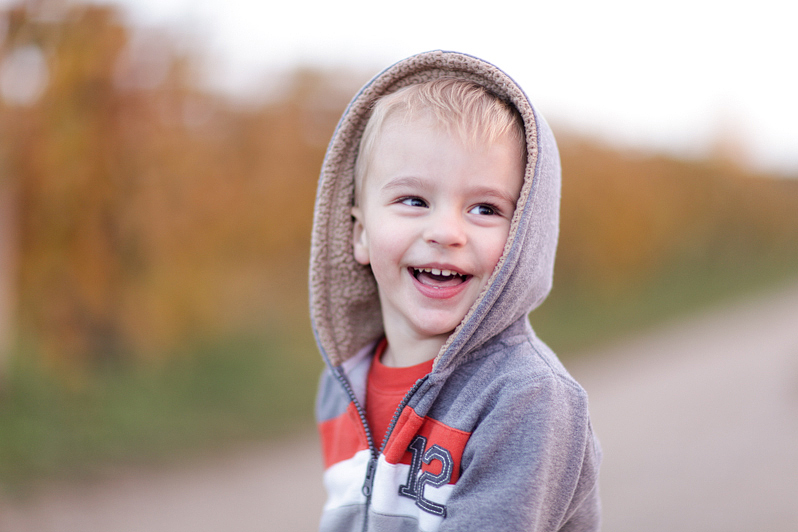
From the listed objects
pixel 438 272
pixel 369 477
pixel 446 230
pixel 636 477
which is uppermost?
pixel 446 230

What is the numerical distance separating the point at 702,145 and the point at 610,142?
11.4 feet

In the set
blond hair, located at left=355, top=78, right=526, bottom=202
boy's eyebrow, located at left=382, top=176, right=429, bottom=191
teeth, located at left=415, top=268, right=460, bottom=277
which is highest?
blond hair, located at left=355, top=78, right=526, bottom=202

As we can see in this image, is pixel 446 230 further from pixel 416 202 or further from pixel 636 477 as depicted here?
pixel 636 477

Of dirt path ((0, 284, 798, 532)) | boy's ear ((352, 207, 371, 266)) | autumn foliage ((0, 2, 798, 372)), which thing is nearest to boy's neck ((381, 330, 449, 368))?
boy's ear ((352, 207, 371, 266))

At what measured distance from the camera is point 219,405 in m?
4.85

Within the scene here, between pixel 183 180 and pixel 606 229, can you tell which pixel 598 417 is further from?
pixel 606 229

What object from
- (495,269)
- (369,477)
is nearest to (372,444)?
(369,477)

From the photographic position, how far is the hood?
167 centimetres

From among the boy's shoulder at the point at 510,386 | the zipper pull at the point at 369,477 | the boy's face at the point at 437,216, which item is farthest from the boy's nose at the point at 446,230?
the zipper pull at the point at 369,477

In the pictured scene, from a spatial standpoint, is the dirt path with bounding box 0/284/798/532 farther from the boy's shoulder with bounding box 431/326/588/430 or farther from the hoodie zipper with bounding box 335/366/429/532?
the boy's shoulder with bounding box 431/326/588/430

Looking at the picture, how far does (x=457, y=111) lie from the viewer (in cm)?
167

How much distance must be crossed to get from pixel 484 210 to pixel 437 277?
217 millimetres

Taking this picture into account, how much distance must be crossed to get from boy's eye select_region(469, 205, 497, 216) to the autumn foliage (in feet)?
11.5

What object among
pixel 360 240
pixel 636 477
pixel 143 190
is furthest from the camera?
pixel 143 190
